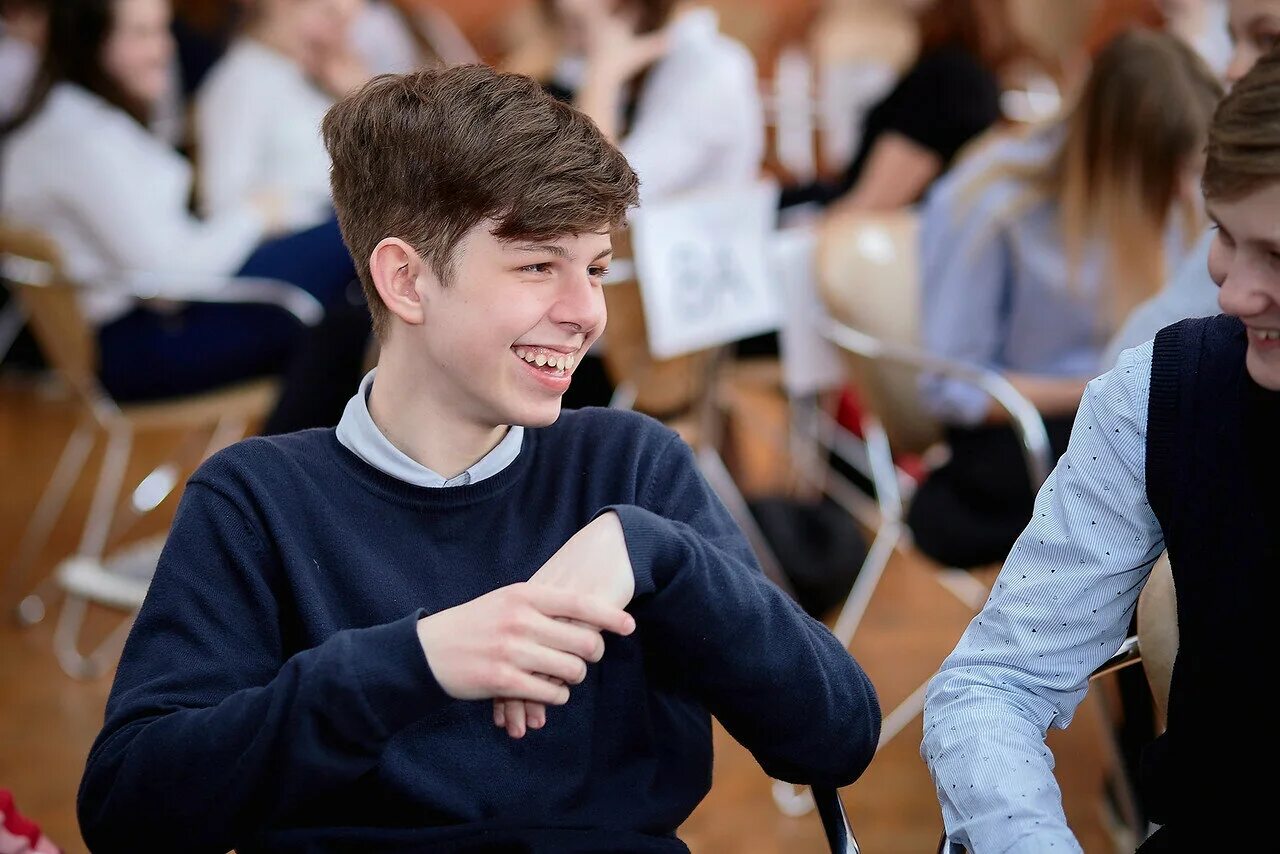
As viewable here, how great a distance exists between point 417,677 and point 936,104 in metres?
3.14

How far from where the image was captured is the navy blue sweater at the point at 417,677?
42.0 inches

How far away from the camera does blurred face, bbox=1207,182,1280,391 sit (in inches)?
39.1

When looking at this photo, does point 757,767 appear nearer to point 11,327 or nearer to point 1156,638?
point 1156,638

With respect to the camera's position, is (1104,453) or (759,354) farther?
(759,354)

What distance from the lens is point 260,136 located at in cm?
413

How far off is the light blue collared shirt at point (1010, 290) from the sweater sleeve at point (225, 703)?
5.33 feet

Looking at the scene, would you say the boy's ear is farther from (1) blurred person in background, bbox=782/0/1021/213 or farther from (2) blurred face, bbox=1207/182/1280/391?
(1) blurred person in background, bbox=782/0/1021/213

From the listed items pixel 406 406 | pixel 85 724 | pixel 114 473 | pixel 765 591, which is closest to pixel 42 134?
pixel 114 473

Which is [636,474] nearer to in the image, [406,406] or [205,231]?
[406,406]

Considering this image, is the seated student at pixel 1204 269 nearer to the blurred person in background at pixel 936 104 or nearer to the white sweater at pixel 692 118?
the white sweater at pixel 692 118

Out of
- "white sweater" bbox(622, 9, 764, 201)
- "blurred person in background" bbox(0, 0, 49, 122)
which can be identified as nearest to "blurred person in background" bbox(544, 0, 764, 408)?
"white sweater" bbox(622, 9, 764, 201)

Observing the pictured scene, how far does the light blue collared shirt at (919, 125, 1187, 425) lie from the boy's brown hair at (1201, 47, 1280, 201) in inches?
58.1

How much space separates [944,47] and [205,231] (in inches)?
76.9

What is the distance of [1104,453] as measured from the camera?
1.16 meters
